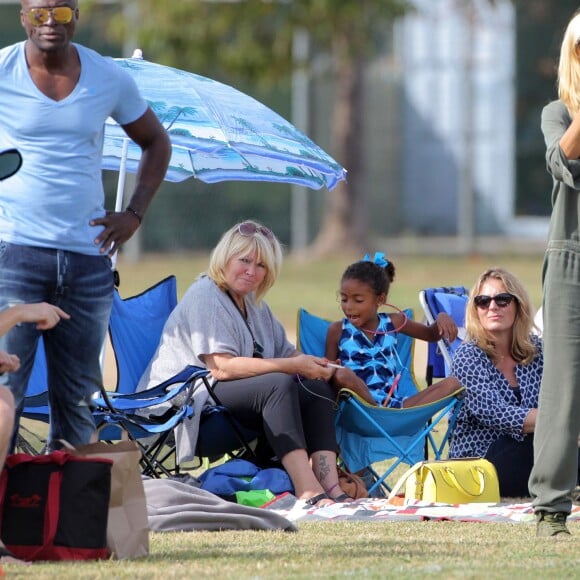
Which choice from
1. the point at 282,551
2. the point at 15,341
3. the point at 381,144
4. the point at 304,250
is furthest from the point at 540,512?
the point at 381,144

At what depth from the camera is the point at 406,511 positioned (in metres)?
6.08

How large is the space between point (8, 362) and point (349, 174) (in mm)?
21687

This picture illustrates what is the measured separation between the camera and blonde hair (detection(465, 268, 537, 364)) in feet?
22.7

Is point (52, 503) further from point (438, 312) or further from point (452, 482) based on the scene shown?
point (438, 312)

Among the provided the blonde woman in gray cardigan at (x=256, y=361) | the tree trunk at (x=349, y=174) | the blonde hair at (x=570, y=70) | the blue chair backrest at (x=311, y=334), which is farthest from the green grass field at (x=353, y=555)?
the tree trunk at (x=349, y=174)

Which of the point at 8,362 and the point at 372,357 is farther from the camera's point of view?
the point at 372,357

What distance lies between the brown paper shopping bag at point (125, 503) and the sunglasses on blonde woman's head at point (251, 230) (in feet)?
7.01

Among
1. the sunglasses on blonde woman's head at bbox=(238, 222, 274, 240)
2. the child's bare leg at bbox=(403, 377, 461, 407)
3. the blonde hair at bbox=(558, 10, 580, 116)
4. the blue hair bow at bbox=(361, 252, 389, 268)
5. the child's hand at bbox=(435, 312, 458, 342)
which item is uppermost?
the blonde hair at bbox=(558, 10, 580, 116)

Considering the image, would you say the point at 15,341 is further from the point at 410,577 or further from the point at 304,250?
the point at 304,250

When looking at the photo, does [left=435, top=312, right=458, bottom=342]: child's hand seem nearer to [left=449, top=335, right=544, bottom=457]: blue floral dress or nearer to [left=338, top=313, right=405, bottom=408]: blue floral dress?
[left=338, top=313, right=405, bottom=408]: blue floral dress

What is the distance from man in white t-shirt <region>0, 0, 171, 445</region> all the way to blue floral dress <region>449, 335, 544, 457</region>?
7.84 ft

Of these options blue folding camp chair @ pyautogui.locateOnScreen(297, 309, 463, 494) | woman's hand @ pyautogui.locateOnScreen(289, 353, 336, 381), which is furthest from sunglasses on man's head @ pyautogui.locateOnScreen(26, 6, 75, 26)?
blue folding camp chair @ pyautogui.locateOnScreen(297, 309, 463, 494)

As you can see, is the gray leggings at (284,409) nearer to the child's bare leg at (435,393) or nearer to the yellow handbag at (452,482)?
the yellow handbag at (452,482)

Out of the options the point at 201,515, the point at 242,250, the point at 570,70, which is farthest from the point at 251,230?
the point at 570,70
